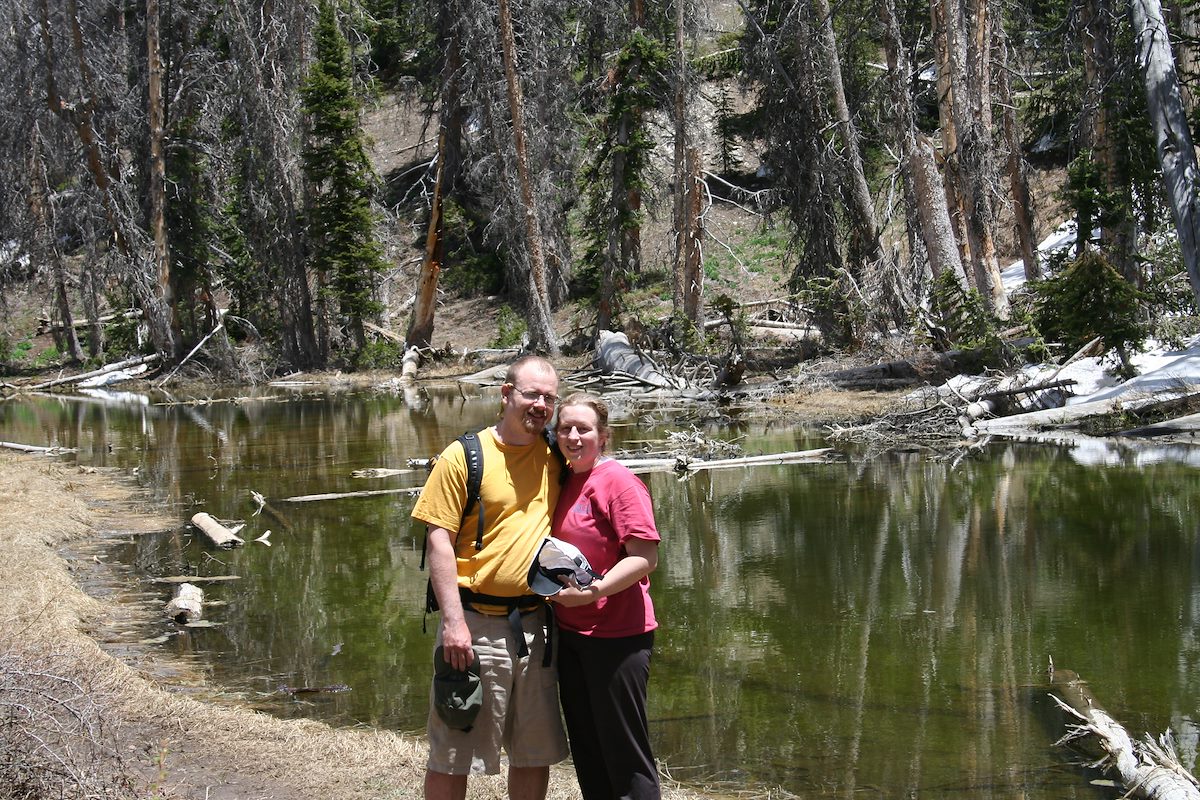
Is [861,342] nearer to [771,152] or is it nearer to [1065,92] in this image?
[771,152]

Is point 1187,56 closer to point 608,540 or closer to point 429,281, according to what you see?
point 429,281

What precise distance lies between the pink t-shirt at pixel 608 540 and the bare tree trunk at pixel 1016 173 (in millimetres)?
22281

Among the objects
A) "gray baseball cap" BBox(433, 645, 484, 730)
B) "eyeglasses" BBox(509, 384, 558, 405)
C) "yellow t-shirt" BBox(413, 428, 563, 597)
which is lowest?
"gray baseball cap" BBox(433, 645, 484, 730)

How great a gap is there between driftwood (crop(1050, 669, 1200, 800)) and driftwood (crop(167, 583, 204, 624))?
6014 mm

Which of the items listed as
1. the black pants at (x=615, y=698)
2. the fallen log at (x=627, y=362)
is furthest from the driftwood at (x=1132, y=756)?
the fallen log at (x=627, y=362)

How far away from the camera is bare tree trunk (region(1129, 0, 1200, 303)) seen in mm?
13375

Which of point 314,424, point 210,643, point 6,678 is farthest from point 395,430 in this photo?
point 6,678

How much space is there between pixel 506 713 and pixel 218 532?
8.23 meters

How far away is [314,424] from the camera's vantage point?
23.1 meters

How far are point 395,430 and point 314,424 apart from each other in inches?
105

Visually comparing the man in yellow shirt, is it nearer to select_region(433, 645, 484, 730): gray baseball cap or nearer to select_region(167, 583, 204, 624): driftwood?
select_region(433, 645, 484, 730): gray baseball cap

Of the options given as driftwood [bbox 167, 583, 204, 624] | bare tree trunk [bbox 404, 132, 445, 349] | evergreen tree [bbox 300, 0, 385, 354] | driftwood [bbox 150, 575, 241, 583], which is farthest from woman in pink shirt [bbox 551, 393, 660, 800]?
evergreen tree [bbox 300, 0, 385, 354]

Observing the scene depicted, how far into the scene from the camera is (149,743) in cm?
574

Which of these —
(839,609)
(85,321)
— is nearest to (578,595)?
(839,609)
